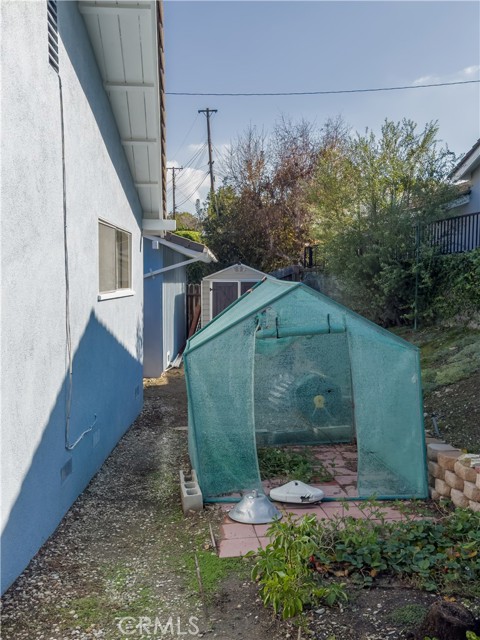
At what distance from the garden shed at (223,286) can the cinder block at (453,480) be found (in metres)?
12.2

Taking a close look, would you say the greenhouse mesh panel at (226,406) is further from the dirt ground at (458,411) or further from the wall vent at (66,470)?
the dirt ground at (458,411)

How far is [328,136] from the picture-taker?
86.8 ft

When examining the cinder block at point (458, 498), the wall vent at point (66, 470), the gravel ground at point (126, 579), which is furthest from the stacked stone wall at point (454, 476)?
the wall vent at point (66, 470)

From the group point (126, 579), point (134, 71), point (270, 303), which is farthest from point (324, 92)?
point (126, 579)

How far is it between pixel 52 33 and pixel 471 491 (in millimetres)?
5134

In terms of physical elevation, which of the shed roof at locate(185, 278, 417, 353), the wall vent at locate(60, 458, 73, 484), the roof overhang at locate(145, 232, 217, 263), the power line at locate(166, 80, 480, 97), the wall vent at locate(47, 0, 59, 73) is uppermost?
the power line at locate(166, 80, 480, 97)

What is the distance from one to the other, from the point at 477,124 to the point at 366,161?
9.71 ft

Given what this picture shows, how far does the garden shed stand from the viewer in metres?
16.9

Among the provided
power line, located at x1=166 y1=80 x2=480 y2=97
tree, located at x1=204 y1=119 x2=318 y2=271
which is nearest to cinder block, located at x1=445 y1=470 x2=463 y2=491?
power line, located at x1=166 y1=80 x2=480 y2=97

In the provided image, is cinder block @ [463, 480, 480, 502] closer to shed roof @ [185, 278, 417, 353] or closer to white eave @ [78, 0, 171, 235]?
shed roof @ [185, 278, 417, 353]

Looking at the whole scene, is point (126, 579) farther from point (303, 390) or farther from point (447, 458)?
point (303, 390)

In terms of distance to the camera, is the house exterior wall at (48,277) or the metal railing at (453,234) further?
the metal railing at (453,234)

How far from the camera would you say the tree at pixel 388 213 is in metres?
13.3

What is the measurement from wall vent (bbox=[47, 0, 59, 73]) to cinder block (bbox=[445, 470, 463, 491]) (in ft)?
16.1
